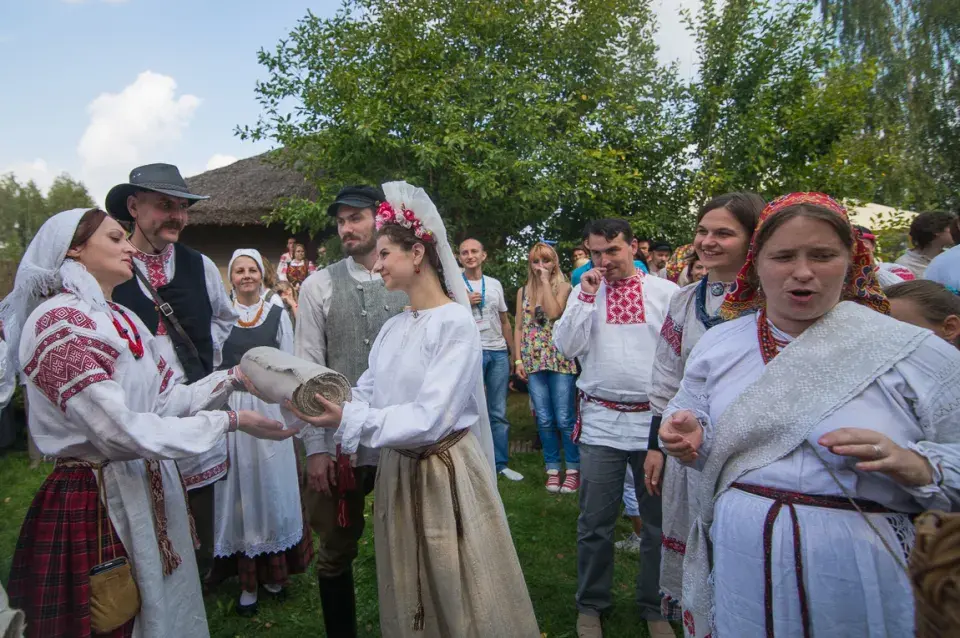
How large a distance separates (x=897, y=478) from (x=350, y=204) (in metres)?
2.59

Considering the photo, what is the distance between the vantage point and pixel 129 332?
2.40m

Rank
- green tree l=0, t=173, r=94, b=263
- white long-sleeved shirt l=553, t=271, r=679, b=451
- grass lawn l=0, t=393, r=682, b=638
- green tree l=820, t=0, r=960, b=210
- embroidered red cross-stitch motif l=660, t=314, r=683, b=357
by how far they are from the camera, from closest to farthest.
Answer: embroidered red cross-stitch motif l=660, t=314, r=683, b=357, white long-sleeved shirt l=553, t=271, r=679, b=451, grass lawn l=0, t=393, r=682, b=638, green tree l=820, t=0, r=960, b=210, green tree l=0, t=173, r=94, b=263

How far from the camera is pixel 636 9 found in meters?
12.3

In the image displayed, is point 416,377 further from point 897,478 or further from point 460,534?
point 897,478

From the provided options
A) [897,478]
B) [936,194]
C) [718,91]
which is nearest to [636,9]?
[718,91]

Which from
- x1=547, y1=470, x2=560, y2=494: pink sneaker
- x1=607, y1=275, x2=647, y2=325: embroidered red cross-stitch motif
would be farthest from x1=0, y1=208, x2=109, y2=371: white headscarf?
x1=547, y1=470, x2=560, y2=494: pink sneaker

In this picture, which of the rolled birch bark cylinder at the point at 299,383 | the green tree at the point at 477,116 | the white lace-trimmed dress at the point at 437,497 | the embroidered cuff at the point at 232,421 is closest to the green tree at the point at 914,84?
the green tree at the point at 477,116

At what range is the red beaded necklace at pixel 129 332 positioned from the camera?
7.72ft

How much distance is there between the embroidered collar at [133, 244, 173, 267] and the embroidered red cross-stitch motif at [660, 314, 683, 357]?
2.70 meters

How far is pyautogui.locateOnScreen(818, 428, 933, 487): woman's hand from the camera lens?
Result: 1493mm

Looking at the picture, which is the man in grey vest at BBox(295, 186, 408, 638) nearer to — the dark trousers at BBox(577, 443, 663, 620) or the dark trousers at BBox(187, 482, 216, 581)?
the dark trousers at BBox(187, 482, 216, 581)

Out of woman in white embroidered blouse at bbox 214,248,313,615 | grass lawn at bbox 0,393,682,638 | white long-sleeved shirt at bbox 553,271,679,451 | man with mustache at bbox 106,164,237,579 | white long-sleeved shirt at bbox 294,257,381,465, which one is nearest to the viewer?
white long-sleeved shirt at bbox 294,257,381,465

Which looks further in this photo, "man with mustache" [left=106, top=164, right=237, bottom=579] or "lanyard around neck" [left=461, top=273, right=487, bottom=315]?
"lanyard around neck" [left=461, top=273, right=487, bottom=315]

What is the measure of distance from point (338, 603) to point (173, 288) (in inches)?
74.2
